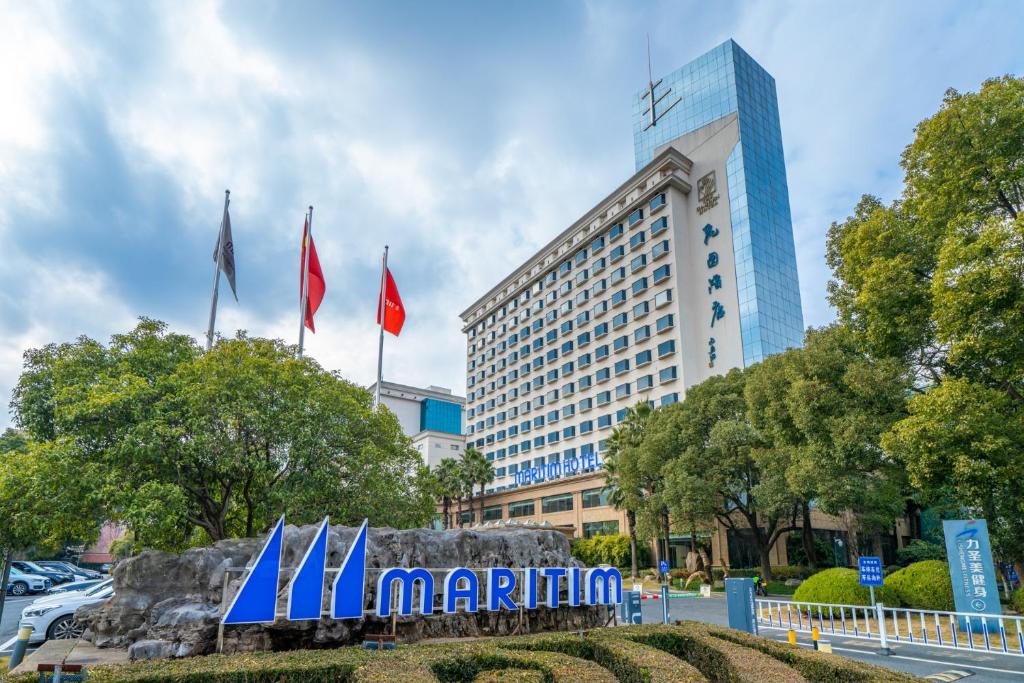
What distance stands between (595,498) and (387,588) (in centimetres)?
4500

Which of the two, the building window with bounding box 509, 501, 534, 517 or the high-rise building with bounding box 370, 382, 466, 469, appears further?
the high-rise building with bounding box 370, 382, 466, 469

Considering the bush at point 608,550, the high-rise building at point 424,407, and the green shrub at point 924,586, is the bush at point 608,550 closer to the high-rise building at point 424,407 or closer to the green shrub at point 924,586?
the green shrub at point 924,586

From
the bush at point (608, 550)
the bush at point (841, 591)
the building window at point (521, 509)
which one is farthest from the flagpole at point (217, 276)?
the building window at point (521, 509)

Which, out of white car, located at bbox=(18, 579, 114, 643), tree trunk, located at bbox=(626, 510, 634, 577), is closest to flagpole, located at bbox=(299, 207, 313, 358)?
white car, located at bbox=(18, 579, 114, 643)

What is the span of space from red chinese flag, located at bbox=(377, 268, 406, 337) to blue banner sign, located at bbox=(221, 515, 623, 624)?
16.0 m

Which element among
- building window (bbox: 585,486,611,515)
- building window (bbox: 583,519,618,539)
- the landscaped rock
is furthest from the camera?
building window (bbox: 585,486,611,515)

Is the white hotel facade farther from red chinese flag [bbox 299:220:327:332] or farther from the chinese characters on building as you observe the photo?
red chinese flag [bbox 299:220:327:332]

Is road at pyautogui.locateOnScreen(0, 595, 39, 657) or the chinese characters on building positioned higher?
the chinese characters on building

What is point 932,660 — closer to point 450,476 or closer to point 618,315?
point 618,315

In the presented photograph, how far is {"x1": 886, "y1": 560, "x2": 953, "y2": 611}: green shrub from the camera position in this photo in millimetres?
19625

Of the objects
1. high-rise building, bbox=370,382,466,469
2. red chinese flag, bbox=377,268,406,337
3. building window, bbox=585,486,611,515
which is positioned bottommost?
building window, bbox=585,486,611,515

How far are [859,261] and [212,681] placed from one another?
2458cm

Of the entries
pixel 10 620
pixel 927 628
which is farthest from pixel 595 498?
pixel 10 620

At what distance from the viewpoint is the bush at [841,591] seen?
20.2 meters
